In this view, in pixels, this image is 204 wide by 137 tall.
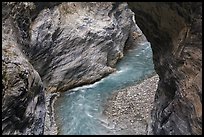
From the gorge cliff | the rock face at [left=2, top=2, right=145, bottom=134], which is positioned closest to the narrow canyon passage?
the rock face at [left=2, top=2, right=145, bottom=134]

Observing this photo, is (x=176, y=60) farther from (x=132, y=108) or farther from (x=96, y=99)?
(x=96, y=99)

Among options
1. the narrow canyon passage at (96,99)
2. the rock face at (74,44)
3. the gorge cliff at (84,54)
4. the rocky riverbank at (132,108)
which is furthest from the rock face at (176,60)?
the rock face at (74,44)

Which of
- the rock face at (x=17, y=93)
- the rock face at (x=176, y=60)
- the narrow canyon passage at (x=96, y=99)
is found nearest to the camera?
the rock face at (x=176, y=60)

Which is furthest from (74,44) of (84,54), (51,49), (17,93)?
(17,93)

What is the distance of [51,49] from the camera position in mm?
22781

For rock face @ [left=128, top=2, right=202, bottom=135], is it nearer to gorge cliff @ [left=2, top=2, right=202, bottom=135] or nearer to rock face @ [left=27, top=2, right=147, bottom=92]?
gorge cliff @ [left=2, top=2, right=202, bottom=135]

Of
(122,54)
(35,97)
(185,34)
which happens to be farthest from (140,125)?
(122,54)

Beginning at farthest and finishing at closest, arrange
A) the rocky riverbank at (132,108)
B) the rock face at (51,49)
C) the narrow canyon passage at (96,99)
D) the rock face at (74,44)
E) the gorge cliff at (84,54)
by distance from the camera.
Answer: the rock face at (74,44) < the narrow canyon passage at (96,99) < the rocky riverbank at (132,108) < the rock face at (51,49) < the gorge cliff at (84,54)

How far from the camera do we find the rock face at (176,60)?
11.2 metres

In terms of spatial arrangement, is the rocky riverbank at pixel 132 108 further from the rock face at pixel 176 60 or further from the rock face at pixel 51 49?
the rock face at pixel 51 49

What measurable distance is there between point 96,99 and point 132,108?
8.99 ft

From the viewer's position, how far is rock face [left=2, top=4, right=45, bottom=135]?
13.0 m

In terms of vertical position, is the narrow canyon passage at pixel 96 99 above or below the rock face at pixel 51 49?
below

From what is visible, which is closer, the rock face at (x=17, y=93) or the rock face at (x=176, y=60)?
the rock face at (x=176, y=60)
